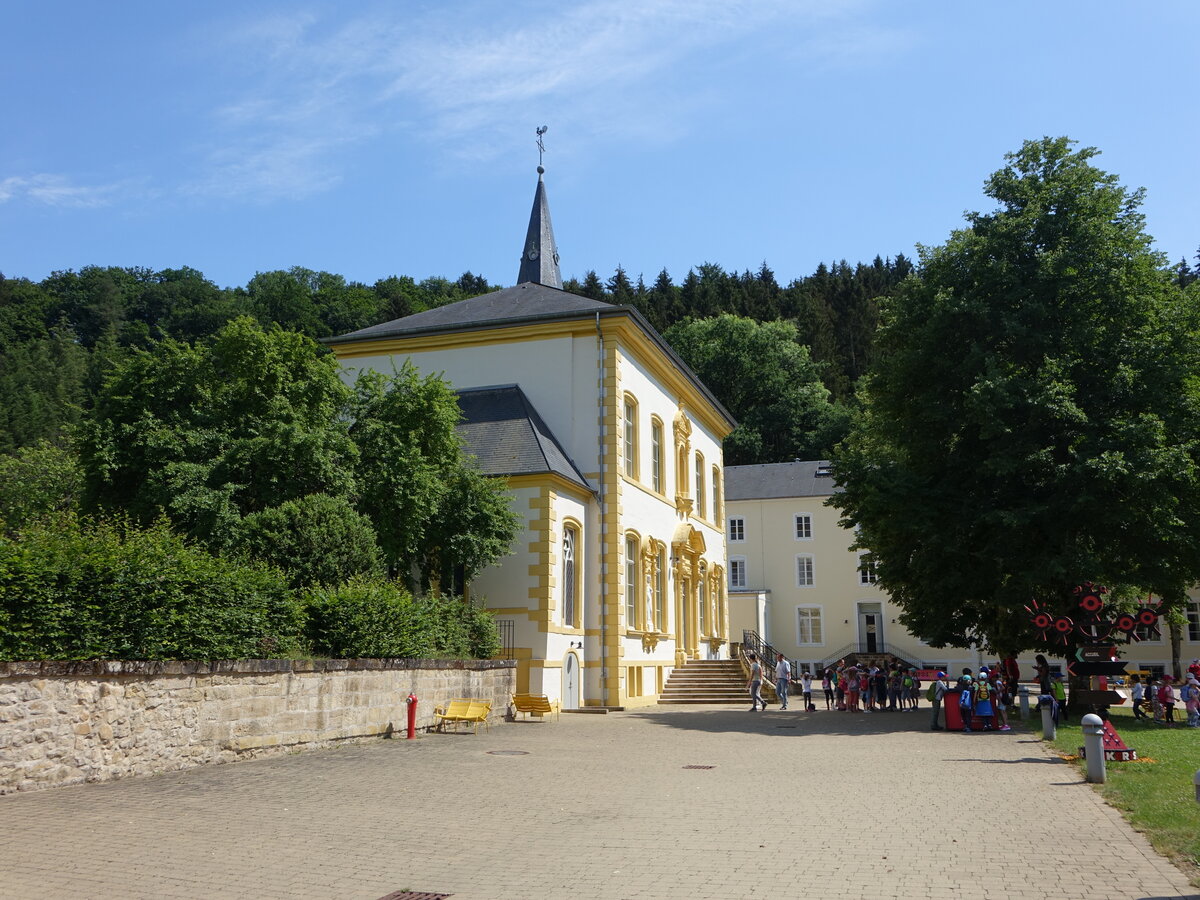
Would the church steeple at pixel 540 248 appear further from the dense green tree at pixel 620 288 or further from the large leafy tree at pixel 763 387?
the dense green tree at pixel 620 288

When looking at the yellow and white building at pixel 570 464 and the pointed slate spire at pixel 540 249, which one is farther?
the pointed slate spire at pixel 540 249

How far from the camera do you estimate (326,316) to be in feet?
266

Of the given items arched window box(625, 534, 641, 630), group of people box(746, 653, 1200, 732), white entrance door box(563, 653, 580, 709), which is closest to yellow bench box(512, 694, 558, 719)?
white entrance door box(563, 653, 580, 709)

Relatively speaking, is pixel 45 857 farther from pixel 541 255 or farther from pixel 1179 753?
pixel 541 255

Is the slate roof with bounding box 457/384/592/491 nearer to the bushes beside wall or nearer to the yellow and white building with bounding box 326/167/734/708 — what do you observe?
the yellow and white building with bounding box 326/167/734/708

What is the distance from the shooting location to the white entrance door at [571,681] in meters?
24.6

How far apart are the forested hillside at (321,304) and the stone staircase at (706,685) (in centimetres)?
4379

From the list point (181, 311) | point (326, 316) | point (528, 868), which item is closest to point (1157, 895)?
point (528, 868)

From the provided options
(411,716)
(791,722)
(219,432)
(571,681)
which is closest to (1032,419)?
(791,722)

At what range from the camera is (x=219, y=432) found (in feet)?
66.8

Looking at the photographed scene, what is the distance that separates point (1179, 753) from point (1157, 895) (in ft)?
33.9

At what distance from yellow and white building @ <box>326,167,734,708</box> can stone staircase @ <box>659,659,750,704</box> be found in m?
0.46

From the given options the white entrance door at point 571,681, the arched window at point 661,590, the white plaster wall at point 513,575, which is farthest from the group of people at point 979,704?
the arched window at point 661,590

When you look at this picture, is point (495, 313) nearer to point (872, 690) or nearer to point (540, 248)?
point (540, 248)
